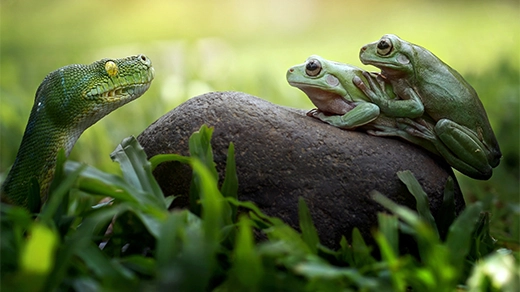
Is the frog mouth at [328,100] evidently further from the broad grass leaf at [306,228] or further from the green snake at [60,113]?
the green snake at [60,113]

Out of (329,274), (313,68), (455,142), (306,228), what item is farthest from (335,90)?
(329,274)

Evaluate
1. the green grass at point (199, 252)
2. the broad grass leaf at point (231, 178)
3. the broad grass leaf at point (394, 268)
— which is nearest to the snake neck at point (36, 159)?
the green grass at point (199, 252)

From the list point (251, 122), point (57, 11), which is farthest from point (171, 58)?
point (251, 122)

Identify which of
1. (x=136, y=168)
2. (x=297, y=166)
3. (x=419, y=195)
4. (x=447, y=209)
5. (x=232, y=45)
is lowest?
(x=232, y=45)

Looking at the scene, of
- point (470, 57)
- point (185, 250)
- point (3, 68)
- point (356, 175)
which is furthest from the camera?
point (470, 57)

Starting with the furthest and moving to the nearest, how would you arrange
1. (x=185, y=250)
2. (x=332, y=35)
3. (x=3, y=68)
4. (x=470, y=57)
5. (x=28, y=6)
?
(x=332, y=35), (x=28, y=6), (x=470, y=57), (x=3, y=68), (x=185, y=250)

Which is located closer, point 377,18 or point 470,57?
point 470,57

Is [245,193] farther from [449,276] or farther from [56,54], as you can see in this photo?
[56,54]

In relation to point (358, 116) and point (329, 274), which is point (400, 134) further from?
point (329, 274)
